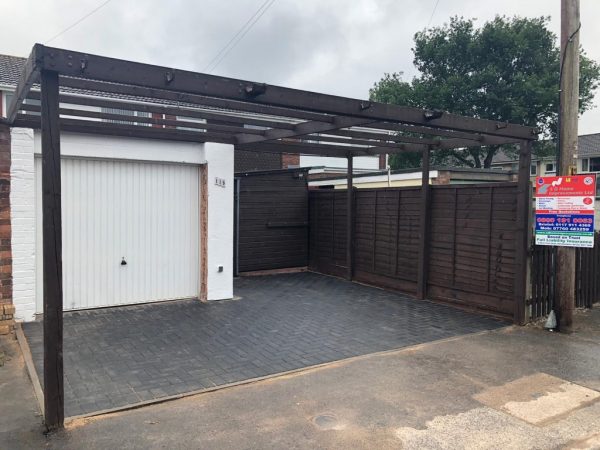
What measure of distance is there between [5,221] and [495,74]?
20935mm

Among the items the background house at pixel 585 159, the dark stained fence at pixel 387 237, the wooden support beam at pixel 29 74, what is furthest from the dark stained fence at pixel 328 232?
the background house at pixel 585 159

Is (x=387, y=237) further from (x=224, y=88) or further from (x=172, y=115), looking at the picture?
(x=224, y=88)

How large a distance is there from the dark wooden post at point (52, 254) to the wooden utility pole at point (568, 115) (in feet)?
19.4

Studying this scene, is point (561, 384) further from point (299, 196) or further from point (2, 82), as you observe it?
point (2, 82)

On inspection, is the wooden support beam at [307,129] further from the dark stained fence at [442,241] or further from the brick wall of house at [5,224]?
the brick wall of house at [5,224]

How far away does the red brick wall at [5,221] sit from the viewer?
6145 mm

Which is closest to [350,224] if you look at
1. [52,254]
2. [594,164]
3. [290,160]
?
[52,254]

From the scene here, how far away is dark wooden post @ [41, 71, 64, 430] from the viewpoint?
3.41 meters

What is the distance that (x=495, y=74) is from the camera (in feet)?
70.2

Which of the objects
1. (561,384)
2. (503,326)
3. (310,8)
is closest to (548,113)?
(310,8)

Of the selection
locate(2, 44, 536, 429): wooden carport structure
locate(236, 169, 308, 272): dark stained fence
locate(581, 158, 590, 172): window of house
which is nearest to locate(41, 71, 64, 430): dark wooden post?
locate(2, 44, 536, 429): wooden carport structure

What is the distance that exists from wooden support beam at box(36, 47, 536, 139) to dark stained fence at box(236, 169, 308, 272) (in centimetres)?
599

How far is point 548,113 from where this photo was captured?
21406 millimetres

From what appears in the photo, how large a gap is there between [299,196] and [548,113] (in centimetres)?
1564
